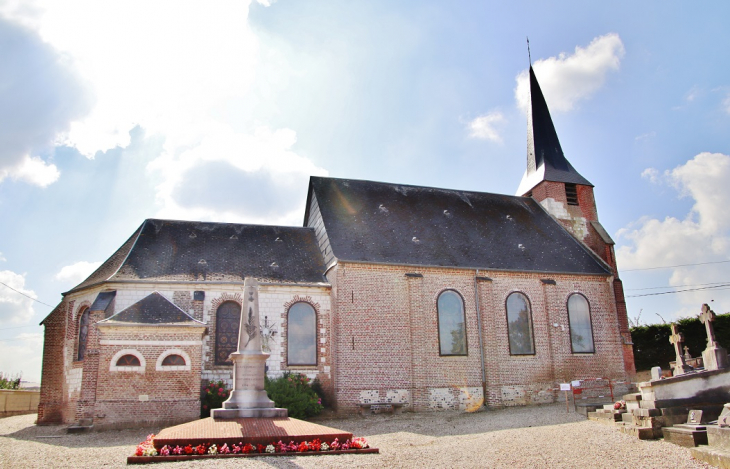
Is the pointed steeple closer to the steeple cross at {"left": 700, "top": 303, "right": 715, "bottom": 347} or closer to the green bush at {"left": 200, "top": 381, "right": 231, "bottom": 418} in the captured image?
the steeple cross at {"left": 700, "top": 303, "right": 715, "bottom": 347}

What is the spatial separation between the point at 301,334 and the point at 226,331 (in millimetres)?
2619

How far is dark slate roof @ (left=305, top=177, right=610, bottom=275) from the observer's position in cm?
2158

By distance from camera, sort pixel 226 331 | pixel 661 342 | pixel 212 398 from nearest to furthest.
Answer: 1. pixel 212 398
2. pixel 226 331
3. pixel 661 342

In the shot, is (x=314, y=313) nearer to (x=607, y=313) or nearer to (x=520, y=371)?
(x=520, y=371)

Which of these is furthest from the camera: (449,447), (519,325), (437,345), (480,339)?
(519,325)

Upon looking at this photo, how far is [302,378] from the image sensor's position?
1888 centimetres

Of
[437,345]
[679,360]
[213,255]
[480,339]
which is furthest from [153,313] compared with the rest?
[679,360]

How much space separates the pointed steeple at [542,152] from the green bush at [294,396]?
15615 mm

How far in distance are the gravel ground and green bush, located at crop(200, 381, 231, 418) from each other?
182cm

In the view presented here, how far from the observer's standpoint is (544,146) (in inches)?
1122

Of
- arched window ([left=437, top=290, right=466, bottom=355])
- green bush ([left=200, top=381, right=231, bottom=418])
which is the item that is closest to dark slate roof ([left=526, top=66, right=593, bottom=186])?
arched window ([left=437, top=290, right=466, bottom=355])

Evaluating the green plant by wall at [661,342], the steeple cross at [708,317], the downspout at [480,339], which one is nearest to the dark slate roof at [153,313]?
the downspout at [480,339]

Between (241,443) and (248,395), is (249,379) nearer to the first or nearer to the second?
(248,395)

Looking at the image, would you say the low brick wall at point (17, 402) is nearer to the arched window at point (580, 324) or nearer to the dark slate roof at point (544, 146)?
the arched window at point (580, 324)
